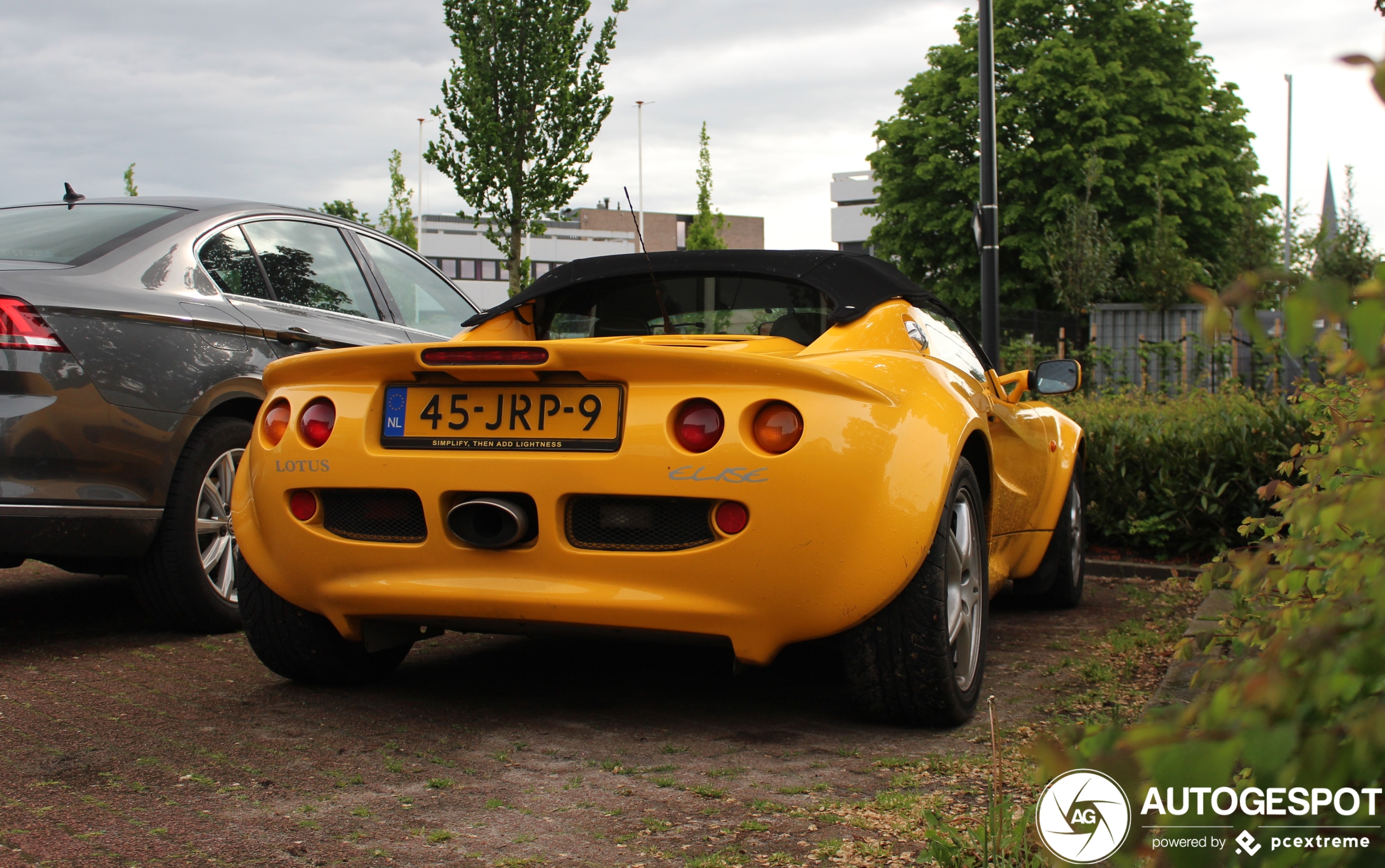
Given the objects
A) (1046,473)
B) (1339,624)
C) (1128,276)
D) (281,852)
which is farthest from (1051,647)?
(1128,276)

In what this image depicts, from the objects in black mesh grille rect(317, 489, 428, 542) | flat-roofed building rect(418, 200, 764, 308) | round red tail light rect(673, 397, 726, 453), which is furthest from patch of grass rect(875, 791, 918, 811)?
flat-roofed building rect(418, 200, 764, 308)

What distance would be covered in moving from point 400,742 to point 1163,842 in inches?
104

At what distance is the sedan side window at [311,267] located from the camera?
5.21 meters

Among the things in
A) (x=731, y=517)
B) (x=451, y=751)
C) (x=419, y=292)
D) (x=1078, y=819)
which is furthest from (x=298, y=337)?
(x=1078, y=819)

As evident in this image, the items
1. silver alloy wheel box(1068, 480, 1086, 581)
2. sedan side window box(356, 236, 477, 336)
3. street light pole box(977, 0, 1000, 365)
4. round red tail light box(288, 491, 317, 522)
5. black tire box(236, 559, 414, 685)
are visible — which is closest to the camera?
round red tail light box(288, 491, 317, 522)

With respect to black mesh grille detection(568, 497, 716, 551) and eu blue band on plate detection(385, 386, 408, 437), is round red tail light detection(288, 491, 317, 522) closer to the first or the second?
eu blue band on plate detection(385, 386, 408, 437)

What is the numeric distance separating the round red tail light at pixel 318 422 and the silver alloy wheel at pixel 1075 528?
340 centimetres

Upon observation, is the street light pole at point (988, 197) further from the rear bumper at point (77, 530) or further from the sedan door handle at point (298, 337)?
the rear bumper at point (77, 530)

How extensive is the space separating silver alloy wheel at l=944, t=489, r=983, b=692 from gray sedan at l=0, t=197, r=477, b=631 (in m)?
2.78

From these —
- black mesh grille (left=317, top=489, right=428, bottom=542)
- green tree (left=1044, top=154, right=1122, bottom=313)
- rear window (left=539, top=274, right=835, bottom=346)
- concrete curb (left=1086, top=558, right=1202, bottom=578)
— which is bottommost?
concrete curb (left=1086, top=558, right=1202, bottom=578)

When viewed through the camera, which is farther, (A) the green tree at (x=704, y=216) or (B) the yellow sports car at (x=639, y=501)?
(A) the green tree at (x=704, y=216)

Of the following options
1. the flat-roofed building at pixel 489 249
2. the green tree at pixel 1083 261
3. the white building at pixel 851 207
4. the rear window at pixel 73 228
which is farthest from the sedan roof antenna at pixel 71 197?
the white building at pixel 851 207

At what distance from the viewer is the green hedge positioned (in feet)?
21.6

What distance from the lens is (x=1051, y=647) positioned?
15.3ft
